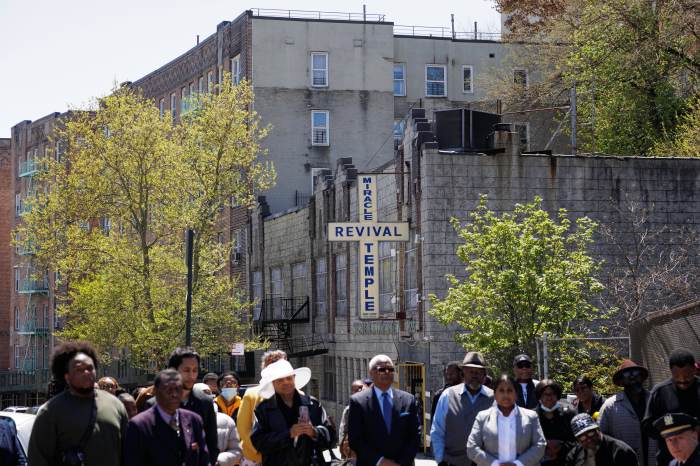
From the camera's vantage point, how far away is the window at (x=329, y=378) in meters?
46.4

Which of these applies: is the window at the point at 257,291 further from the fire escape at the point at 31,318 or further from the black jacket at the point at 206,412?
the black jacket at the point at 206,412

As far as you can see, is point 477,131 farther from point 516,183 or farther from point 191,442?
point 191,442

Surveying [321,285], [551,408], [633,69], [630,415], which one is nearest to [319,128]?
[321,285]

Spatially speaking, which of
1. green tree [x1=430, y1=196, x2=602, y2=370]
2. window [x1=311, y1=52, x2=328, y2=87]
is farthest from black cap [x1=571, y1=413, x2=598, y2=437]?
window [x1=311, y1=52, x2=328, y2=87]

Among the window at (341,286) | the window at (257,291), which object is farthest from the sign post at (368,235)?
the window at (257,291)

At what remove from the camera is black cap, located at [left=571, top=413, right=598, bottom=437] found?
Answer: 1231cm

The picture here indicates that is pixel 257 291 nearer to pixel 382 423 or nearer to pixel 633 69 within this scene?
pixel 633 69

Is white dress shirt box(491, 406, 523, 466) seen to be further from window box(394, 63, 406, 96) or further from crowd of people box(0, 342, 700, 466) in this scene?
window box(394, 63, 406, 96)

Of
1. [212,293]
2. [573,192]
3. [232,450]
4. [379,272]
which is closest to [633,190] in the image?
[573,192]

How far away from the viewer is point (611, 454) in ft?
40.2

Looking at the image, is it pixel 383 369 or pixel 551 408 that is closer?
pixel 383 369

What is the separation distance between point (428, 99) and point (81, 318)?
21.4 meters

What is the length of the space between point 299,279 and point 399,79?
14.0 m

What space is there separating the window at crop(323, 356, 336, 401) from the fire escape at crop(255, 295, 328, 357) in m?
0.57
